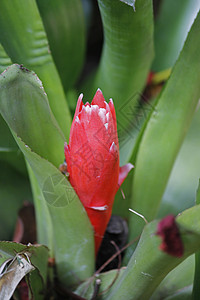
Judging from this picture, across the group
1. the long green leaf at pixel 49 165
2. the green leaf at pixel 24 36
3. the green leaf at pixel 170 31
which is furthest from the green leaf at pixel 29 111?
the green leaf at pixel 170 31

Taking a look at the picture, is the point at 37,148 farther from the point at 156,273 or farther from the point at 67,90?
the point at 67,90

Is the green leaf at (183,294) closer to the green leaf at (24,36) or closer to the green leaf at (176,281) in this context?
the green leaf at (176,281)

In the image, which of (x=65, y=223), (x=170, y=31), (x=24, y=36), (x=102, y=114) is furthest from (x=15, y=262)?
(x=170, y=31)

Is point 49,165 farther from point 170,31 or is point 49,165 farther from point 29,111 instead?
point 170,31

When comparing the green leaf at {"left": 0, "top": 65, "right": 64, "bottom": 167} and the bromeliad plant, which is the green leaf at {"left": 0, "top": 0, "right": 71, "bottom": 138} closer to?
the bromeliad plant

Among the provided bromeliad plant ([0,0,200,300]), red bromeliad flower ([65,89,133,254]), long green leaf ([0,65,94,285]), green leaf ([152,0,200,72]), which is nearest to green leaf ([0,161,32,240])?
bromeliad plant ([0,0,200,300])

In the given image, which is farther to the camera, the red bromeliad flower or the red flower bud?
the red bromeliad flower
